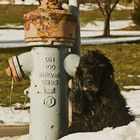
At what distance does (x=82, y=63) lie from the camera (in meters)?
5.80

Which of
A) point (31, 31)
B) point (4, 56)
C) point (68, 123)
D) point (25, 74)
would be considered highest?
point (31, 31)

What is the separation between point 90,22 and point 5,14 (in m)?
10.6

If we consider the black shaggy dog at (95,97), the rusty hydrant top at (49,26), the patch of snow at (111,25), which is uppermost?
the rusty hydrant top at (49,26)

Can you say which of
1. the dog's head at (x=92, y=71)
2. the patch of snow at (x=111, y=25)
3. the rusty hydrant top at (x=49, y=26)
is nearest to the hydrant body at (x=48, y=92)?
the rusty hydrant top at (x=49, y=26)

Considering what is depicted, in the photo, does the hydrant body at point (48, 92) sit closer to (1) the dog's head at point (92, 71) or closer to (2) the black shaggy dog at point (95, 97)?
(2) the black shaggy dog at point (95, 97)

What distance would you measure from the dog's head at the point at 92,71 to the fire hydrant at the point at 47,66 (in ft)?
0.89

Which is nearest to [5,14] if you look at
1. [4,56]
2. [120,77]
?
[4,56]

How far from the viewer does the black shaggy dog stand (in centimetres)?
576

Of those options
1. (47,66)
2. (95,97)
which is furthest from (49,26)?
(95,97)

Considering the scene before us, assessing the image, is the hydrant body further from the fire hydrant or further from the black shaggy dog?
the black shaggy dog

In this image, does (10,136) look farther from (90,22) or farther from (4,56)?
(90,22)

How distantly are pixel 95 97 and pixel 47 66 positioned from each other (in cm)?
58

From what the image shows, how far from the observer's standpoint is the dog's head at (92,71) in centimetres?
573

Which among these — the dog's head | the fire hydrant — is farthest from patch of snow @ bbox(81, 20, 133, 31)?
the dog's head
